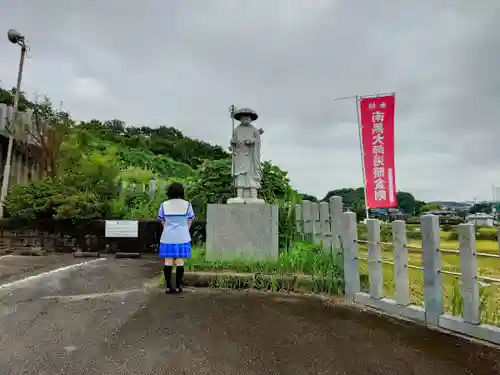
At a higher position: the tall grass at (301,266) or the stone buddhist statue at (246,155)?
the stone buddhist statue at (246,155)

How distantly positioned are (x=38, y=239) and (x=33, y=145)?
6.89 m

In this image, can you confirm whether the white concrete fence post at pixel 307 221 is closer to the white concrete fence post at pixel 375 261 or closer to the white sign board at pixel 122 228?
the white concrete fence post at pixel 375 261

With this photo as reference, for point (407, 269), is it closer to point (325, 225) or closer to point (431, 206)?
point (325, 225)

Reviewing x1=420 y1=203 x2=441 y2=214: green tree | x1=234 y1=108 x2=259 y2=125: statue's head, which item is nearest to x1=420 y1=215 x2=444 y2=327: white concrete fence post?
x1=234 y1=108 x2=259 y2=125: statue's head

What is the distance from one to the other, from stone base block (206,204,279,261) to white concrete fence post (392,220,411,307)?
281 cm

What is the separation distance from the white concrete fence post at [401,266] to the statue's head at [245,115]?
3.95 meters

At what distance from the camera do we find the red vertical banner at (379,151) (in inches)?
380

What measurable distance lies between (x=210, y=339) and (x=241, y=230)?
12.1ft

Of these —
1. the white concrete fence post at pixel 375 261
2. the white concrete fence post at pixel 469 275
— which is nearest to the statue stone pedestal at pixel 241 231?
the white concrete fence post at pixel 375 261

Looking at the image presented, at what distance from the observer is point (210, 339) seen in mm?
3941

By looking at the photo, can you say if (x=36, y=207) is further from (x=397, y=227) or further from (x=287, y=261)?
(x=397, y=227)

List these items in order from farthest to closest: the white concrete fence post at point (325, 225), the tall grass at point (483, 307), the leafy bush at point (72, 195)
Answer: the leafy bush at point (72, 195), the white concrete fence post at point (325, 225), the tall grass at point (483, 307)

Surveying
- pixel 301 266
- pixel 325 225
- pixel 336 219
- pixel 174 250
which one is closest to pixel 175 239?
pixel 174 250

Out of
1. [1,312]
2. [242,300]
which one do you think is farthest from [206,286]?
[1,312]
